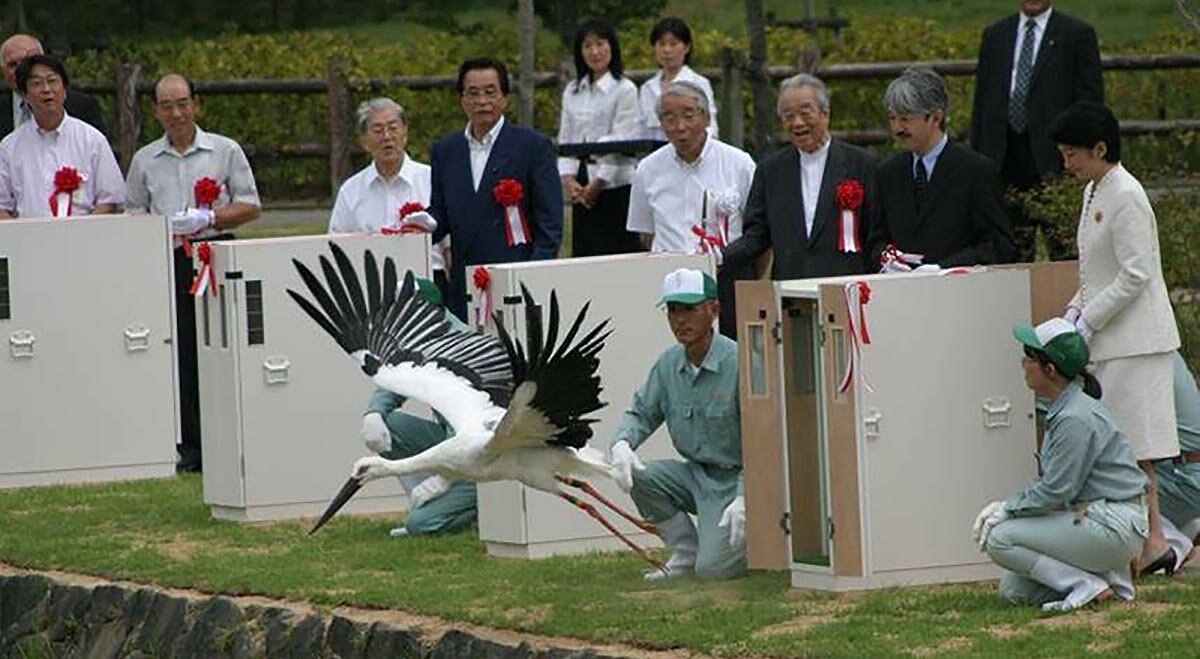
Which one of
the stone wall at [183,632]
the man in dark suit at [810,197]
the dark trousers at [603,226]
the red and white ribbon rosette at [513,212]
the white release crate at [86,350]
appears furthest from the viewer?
the dark trousers at [603,226]

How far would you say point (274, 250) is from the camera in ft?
39.3

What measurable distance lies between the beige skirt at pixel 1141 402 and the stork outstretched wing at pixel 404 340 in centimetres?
237

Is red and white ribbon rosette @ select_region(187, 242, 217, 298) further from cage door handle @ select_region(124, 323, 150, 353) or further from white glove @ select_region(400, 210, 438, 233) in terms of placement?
cage door handle @ select_region(124, 323, 150, 353)

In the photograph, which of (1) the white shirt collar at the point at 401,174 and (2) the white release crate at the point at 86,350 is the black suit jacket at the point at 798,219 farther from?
(2) the white release crate at the point at 86,350

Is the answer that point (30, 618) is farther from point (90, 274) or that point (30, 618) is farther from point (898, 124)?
point (898, 124)

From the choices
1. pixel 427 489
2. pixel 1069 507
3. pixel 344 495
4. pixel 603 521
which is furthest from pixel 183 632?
→ pixel 1069 507

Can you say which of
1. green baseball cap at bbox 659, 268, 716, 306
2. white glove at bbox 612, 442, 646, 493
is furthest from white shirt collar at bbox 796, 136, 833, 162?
white glove at bbox 612, 442, 646, 493

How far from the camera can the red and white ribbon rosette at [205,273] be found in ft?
39.4

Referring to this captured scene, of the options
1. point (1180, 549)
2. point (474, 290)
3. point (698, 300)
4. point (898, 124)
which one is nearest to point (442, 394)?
point (474, 290)

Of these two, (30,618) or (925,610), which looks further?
(30,618)

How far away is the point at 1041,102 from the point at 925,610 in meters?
3.73

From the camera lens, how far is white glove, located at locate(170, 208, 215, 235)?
43.8 feet

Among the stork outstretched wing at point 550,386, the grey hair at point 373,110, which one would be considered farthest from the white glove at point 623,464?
the grey hair at point 373,110

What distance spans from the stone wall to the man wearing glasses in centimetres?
259
